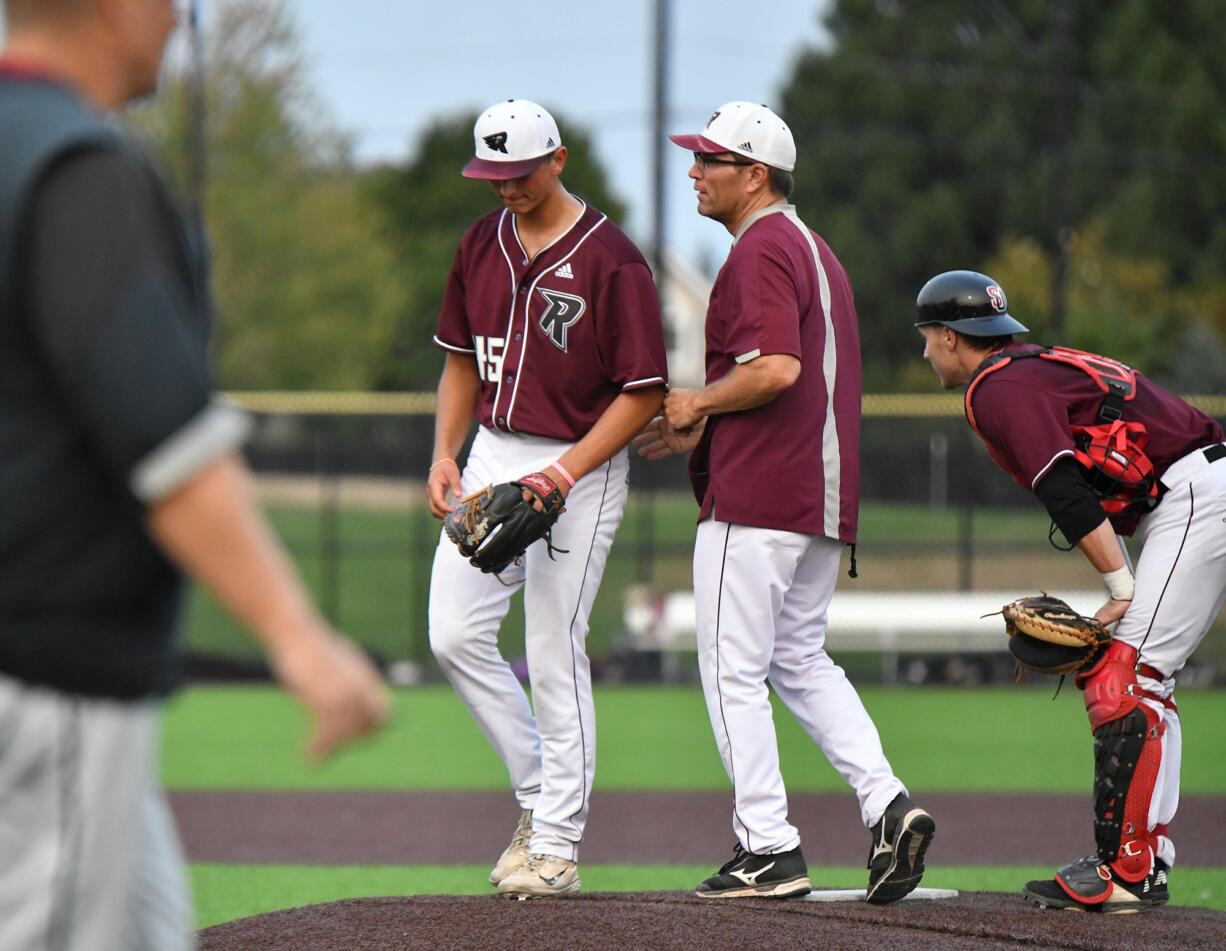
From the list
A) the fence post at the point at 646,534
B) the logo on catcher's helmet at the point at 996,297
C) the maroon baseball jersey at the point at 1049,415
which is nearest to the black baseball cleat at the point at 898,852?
the maroon baseball jersey at the point at 1049,415

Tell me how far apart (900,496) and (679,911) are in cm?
1776

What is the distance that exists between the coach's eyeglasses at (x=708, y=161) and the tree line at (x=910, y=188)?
16.8m

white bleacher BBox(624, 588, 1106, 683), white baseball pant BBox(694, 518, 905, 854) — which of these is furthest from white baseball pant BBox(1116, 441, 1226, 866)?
white bleacher BBox(624, 588, 1106, 683)

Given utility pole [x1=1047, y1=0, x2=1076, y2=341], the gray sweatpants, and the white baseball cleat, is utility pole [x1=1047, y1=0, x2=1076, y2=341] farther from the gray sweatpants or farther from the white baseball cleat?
the gray sweatpants

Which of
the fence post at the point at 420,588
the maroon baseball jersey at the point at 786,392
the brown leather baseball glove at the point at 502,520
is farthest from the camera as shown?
the fence post at the point at 420,588

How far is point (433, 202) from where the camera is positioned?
65750 mm

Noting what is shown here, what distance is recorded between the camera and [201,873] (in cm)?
621

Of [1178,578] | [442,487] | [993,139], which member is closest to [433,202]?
[993,139]

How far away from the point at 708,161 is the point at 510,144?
0.66m

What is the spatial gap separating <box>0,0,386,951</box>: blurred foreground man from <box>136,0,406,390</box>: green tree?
1281 inches

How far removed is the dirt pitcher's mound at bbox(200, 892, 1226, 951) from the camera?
13.2ft

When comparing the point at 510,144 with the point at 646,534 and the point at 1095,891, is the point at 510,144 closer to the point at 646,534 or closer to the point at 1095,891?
the point at 1095,891

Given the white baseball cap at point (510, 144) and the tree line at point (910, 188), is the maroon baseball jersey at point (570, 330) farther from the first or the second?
the tree line at point (910, 188)

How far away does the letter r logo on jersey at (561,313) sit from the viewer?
4887mm
